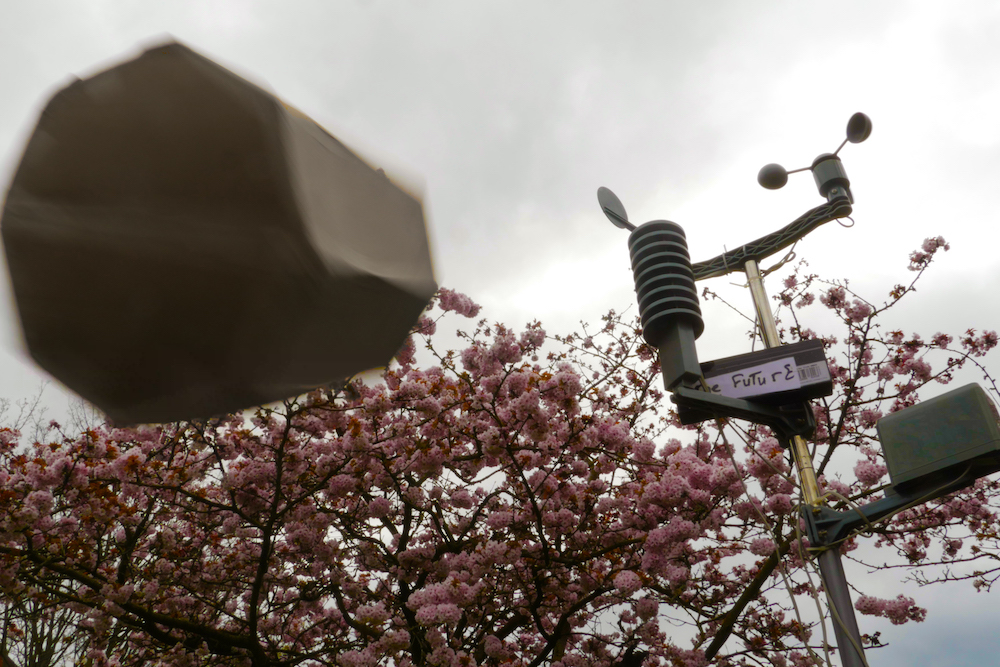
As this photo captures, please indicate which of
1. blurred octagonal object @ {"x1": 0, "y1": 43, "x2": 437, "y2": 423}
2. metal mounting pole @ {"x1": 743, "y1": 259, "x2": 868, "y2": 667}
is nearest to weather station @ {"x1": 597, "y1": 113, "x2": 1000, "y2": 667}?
metal mounting pole @ {"x1": 743, "y1": 259, "x2": 868, "y2": 667}

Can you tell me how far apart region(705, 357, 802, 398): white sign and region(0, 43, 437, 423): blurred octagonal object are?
245 centimetres

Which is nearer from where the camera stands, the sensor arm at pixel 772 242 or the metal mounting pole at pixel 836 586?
the metal mounting pole at pixel 836 586

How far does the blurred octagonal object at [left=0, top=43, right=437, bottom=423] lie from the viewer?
0.65 m

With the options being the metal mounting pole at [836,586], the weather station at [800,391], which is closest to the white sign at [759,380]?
the weather station at [800,391]

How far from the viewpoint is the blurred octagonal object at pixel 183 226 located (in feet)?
2.14

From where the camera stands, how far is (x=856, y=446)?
6156 millimetres

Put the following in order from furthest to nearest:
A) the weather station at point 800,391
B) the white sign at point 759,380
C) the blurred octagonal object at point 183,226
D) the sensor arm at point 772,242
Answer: the sensor arm at point 772,242 → the white sign at point 759,380 → the weather station at point 800,391 → the blurred octagonal object at point 183,226

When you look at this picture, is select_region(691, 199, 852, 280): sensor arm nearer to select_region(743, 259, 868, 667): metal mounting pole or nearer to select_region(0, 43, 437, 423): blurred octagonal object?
select_region(743, 259, 868, 667): metal mounting pole

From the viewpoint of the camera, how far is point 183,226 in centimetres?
66

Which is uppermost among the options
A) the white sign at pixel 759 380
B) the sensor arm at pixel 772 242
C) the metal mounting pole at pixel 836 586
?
the sensor arm at pixel 772 242

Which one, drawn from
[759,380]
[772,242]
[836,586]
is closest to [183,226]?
[759,380]

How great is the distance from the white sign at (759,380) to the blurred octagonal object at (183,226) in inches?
96.3

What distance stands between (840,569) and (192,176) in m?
2.84

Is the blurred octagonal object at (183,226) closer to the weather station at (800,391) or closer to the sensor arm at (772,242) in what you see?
the weather station at (800,391)
